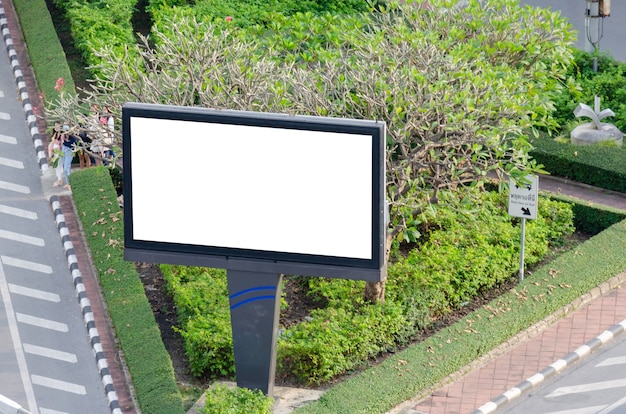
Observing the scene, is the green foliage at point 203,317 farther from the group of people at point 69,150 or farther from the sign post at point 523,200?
Answer: the sign post at point 523,200

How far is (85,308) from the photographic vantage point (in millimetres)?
21766

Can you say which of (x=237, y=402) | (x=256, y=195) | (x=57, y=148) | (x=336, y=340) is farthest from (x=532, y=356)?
(x=57, y=148)

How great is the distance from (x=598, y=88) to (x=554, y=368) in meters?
9.81

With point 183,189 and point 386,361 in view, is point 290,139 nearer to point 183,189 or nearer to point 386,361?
point 183,189

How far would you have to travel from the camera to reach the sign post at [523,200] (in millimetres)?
21391

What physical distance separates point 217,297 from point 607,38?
14.7 m

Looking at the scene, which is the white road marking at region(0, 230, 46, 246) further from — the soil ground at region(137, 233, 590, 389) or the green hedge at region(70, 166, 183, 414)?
the soil ground at region(137, 233, 590, 389)

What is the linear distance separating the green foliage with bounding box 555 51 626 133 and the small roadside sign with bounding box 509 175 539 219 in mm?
5768

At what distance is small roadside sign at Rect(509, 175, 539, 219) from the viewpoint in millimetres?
21406

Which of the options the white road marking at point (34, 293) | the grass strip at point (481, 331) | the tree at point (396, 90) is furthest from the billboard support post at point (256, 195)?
the white road marking at point (34, 293)

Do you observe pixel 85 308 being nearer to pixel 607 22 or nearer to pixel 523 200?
pixel 523 200

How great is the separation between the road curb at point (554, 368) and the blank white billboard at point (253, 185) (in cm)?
341

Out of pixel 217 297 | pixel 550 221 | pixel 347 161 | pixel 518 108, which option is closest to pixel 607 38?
pixel 550 221

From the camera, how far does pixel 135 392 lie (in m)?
19.7
